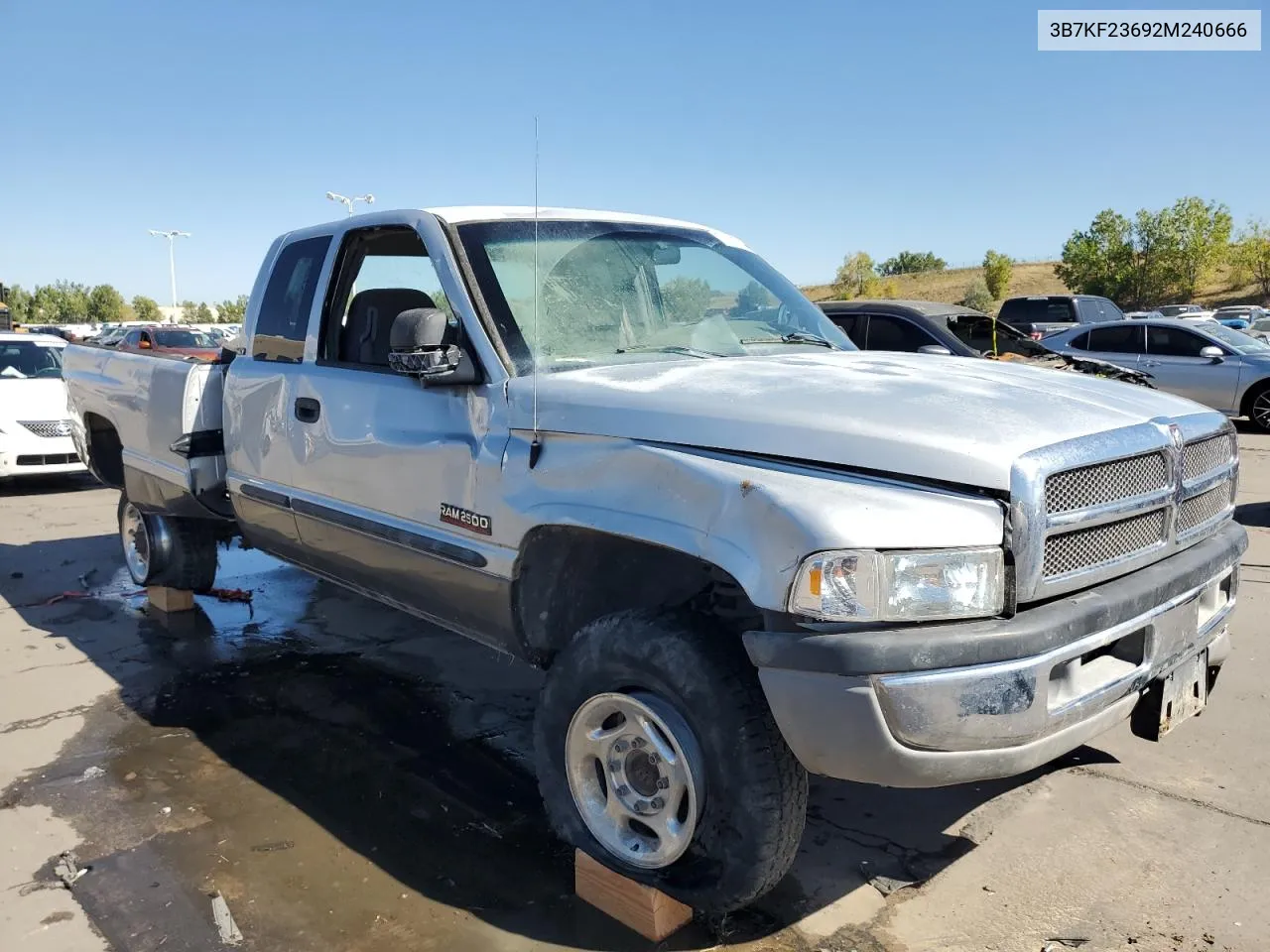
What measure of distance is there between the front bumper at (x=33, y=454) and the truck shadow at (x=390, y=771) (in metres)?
4.64

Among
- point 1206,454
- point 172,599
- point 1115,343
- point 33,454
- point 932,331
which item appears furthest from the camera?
point 1115,343

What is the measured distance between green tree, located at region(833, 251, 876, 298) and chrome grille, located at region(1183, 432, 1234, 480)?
78.1 m

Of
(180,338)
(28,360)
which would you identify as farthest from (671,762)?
(180,338)

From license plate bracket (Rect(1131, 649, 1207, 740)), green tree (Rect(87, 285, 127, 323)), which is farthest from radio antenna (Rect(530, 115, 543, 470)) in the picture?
green tree (Rect(87, 285, 127, 323))

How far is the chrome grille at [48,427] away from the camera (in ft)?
32.9

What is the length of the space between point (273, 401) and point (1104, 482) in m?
3.39

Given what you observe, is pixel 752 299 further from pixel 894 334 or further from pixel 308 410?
pixel 894 334

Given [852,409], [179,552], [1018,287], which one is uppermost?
[1018,287]

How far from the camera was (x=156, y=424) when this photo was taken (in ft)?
17.1

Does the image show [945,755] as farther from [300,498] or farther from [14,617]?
[14,617]

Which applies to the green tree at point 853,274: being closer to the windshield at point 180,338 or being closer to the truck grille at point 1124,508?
the windshield at point 180,338

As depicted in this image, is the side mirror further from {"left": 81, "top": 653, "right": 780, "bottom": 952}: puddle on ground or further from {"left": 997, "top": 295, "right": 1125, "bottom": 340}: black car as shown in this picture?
{"left": 997, "top": 295, "right": 1125, "bottom": 340}: black car

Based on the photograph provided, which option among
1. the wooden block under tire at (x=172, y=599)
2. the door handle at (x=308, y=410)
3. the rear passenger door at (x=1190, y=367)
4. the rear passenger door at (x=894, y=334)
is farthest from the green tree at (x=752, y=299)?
the rear passenger door at (x=1190, y=367)

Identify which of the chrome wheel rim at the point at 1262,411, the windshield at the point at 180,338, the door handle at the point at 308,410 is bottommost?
the chrome wheel rim at the point at 1262,411
